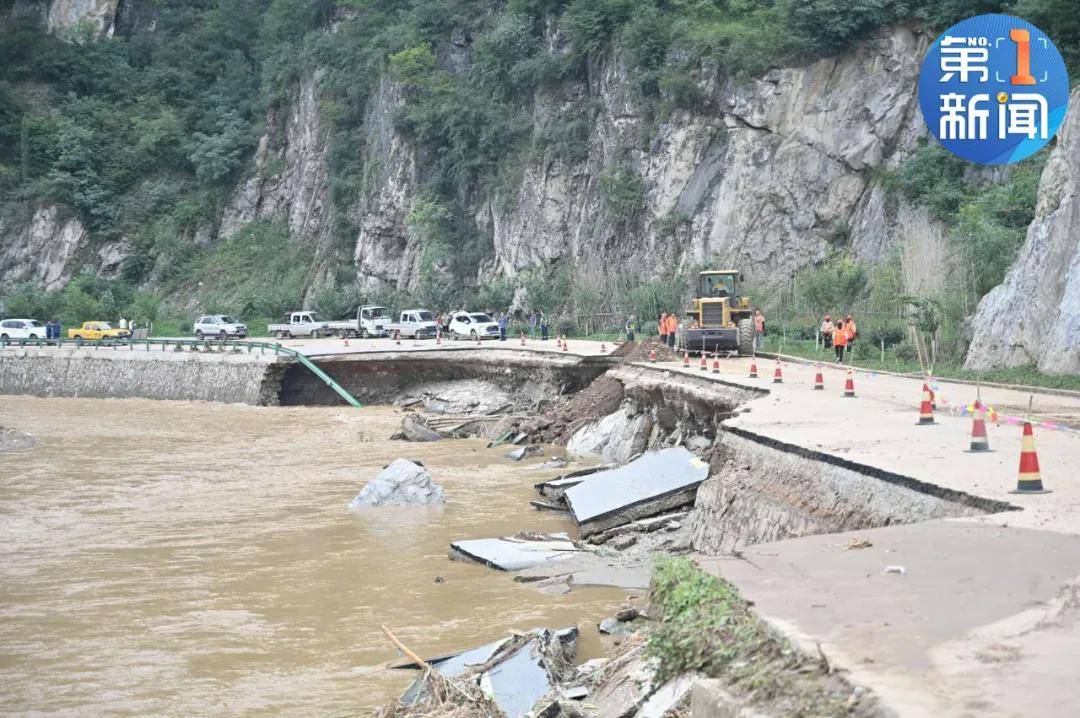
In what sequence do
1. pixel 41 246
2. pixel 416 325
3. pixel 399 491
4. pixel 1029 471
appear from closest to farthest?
1. pixel 1029 471
2. pixel 399 491
3. pixel 416 325
4. pixel 41 246

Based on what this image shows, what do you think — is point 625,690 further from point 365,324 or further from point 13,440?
point 365,324

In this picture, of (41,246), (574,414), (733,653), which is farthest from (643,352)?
(41,246)

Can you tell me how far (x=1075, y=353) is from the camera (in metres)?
24.1

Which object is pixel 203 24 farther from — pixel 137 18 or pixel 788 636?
pixel 788 636

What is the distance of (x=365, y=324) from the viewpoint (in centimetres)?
6247

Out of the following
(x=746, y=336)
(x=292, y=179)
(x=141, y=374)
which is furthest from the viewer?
(x=292, y=179)

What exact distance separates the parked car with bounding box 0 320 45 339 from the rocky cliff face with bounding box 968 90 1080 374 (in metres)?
48.4

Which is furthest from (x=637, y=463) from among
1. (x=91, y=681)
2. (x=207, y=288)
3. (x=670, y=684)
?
(x=207, y=288)

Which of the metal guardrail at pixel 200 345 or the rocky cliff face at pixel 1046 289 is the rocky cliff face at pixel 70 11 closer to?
the metal guardrail at pixel 200 345

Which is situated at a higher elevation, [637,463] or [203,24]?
[203,24]

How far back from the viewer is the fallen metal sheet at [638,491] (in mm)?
16016

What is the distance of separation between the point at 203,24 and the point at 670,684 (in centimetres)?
9604

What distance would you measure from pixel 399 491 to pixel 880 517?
1031cm

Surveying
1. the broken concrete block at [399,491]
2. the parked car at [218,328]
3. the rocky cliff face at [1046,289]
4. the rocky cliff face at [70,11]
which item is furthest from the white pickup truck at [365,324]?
the rocky cliff face at [70,11]
